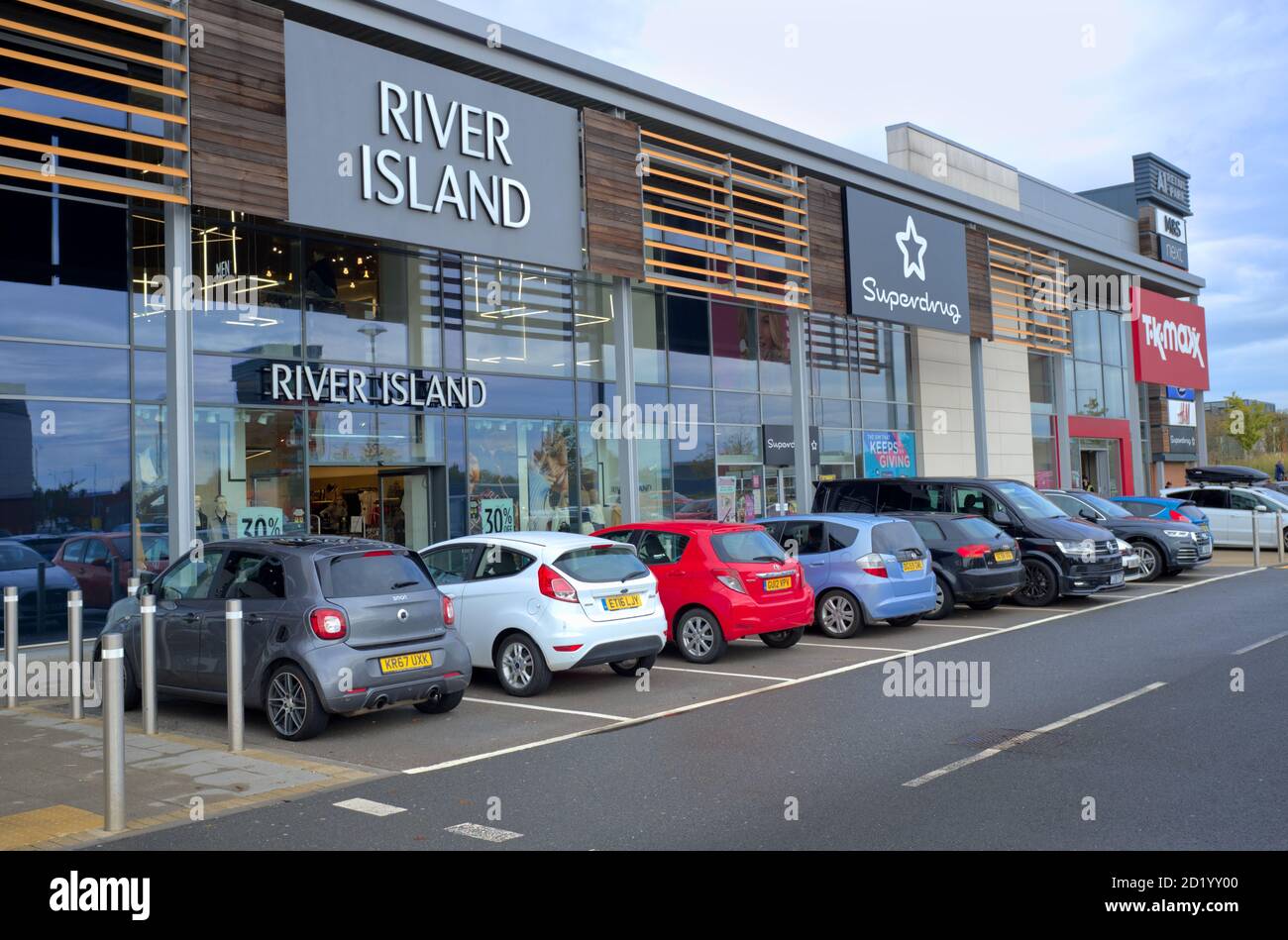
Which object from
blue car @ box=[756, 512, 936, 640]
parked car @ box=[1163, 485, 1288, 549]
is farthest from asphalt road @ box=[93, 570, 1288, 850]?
parked car @ box=[1163, 485, 1288, 549]

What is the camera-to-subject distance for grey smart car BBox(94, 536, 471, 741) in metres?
8.76

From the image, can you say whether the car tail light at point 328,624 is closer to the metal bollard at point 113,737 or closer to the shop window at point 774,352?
the metal bollard at point 113,737

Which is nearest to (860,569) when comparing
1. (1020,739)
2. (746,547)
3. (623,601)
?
(746,547)

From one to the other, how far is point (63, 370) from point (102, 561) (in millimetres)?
2474

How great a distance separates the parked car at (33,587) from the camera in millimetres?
13711

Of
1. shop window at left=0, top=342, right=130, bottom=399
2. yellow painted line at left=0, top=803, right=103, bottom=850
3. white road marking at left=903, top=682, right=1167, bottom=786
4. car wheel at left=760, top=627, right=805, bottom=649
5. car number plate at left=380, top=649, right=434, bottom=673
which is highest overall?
shop window at left=0, top=342, right=130, bottom=399

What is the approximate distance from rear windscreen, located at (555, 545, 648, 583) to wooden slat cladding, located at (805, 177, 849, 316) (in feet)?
40.4

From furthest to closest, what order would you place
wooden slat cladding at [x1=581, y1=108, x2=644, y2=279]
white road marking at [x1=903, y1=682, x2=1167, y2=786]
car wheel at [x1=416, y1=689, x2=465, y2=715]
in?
wooden slat cladding at [x1=581, y1=108, x2=644, y2=279], car wheel at [x1=416, y1=689, x2=465, y2=715], white road marking at [x1=903, y1=682, x2=1167, y2=786]

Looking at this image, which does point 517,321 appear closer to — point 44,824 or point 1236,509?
point 44,824

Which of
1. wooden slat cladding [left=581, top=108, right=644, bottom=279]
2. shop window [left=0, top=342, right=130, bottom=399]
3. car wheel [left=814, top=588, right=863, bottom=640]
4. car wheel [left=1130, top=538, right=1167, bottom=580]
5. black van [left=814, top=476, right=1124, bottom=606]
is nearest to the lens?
shop window [left=0, top=342, right=130, bottom=399]

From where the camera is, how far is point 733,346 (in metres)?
24.7

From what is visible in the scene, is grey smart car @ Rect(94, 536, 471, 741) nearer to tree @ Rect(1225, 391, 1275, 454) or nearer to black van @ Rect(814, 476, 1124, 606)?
black van @ Rect(814, 476, 1124, 606)
